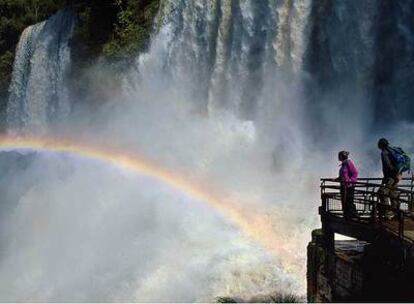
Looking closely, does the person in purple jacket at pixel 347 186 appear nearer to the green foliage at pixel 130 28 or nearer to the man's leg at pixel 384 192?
the man's leg at pixel 384 192

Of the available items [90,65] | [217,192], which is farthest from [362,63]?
[90,65]

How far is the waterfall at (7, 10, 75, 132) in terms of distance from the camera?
140 ft

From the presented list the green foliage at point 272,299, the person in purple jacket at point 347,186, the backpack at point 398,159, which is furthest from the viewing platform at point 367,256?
the green foliage at point 272,299

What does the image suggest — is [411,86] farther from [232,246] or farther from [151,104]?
[151,104]

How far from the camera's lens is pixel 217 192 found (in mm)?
22766

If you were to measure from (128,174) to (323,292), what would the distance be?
14610 mm

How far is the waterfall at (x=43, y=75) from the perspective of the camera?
42.7 metres

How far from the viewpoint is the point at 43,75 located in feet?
145

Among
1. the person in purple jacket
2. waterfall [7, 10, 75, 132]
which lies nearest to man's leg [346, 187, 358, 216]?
the person in purple jacket

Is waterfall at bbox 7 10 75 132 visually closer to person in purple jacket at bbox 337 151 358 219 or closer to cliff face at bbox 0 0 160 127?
cliff face at bbox 0 0 160 127

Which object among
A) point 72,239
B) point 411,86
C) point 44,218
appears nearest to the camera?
point 411,86

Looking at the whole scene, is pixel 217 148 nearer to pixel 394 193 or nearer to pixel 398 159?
pixel 394 193

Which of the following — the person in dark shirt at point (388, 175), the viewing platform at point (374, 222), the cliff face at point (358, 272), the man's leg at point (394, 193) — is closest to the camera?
the cliff face at point (358, 272)

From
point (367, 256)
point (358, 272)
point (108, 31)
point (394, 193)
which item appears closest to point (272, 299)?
point (358, 272)
